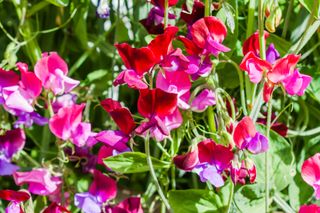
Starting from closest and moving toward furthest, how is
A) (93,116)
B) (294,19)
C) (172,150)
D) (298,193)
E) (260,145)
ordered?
(260,145) < (172,150) < (298,193) < (294,19) < (93,116)

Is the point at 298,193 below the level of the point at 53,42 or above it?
below

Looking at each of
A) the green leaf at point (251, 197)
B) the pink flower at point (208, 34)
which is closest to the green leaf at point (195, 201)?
the green leaf at point (251, 197)

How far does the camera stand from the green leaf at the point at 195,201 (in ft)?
4.09

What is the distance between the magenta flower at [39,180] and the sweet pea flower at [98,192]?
73 millimetres

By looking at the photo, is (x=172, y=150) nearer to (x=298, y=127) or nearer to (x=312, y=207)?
(x=312, y=207)

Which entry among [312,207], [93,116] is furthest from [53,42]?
[312,207]

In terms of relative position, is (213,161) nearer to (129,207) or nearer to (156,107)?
(156,107)

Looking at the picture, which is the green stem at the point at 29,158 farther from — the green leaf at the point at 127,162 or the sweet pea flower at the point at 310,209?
the sweet pea flower at the point at 310,209

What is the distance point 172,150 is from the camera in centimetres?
128

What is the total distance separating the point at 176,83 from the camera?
1.20 metres

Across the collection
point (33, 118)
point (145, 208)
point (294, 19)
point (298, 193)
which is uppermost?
point (294, 19)

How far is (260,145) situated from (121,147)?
234mm

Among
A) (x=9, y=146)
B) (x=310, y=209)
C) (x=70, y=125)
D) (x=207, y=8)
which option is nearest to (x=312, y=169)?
(x=310, y=209)

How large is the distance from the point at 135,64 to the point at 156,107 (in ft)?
0.24
